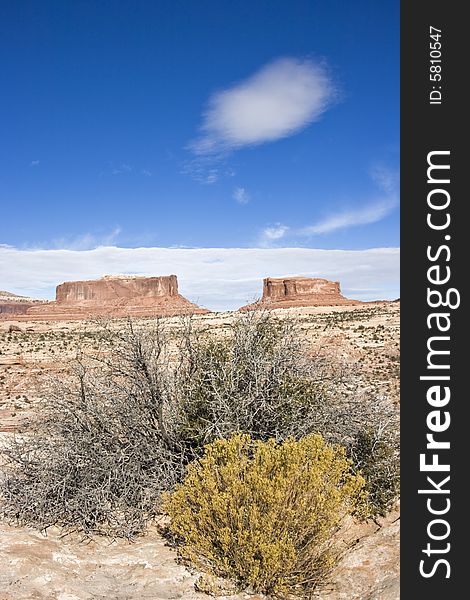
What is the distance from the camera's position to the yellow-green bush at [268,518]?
4.22 m

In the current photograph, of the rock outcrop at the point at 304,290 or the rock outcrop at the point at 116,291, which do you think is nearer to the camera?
the rock outcrop at the point at 304,290

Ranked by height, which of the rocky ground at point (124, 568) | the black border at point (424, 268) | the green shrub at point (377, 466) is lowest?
the rocky ground at point (124, 568)

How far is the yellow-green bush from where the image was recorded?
4.22m

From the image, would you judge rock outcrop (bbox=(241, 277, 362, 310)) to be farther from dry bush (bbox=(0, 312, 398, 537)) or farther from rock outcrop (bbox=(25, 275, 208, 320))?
dry bush (bbox=(0, 312, 398, 537))

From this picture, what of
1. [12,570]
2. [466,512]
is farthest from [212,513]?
[466,512]

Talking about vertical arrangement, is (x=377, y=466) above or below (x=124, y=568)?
above

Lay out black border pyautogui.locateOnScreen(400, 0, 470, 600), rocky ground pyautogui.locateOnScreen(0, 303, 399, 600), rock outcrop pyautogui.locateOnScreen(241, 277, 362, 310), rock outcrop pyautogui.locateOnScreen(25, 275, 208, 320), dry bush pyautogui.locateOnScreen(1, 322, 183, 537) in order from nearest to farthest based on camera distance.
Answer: black border pyautogui.locateOnScreen(400, 0, 470, 600) → rocky ground pyautogui.locateOnScreen(0, 303, 399, 600) → dry bush pyautogui.locateOnScreen(1, 322, 183, 537) → rock outcrop pyautogui.locateOnScreen(241, 277, 362, 310) → rock outcrop pyautogui.locateOnScreen(25, 275, 208, 320)

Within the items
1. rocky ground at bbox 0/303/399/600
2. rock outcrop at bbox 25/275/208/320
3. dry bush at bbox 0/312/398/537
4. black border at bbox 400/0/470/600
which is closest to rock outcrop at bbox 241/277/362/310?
rock outcrop at bbox 25/275/208/320

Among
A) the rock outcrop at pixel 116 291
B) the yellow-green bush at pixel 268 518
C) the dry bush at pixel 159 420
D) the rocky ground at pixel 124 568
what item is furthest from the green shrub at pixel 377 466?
the rock outcrop at pixel 116 291

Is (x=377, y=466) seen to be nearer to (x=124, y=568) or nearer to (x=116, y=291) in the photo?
(x=124, y=568)

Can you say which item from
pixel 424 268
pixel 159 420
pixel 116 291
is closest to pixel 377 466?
pixel 159 420

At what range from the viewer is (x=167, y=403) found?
668cm

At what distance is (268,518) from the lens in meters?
4.20

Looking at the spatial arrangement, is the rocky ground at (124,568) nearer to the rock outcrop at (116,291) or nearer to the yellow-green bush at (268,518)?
the yellow-green bush at (268,518)
